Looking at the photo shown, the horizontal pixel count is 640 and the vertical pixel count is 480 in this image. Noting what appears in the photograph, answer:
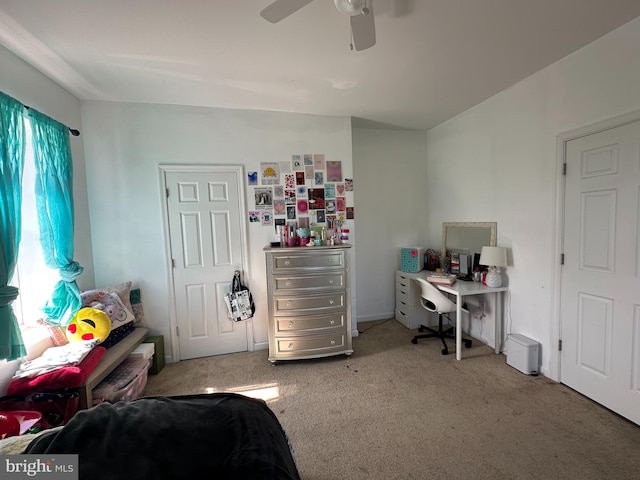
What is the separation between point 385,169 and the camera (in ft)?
12.3

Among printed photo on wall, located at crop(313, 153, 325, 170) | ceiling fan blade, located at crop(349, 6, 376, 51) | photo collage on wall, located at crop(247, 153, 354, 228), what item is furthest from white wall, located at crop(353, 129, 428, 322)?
ceiling fan blade, located at crop(349, 6, 376, 51)

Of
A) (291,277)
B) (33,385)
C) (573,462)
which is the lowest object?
(573,462)

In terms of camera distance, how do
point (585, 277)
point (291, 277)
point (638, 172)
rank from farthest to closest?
point (291, 277), point (585, 277), point (638, 172)

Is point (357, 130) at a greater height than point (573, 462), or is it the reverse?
point (357, 130)

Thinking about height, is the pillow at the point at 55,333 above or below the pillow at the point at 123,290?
below

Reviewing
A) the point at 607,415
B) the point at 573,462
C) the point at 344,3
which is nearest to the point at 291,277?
the point at 344,3

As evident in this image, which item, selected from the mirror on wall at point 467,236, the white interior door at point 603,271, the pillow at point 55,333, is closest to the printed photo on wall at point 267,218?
the pillow at point 55,333

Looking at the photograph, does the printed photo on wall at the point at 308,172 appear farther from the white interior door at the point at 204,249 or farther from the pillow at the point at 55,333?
the pillow at the point at 55,333

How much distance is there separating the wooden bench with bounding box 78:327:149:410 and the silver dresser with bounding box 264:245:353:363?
1.23m

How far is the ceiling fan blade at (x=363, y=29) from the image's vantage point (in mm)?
1392

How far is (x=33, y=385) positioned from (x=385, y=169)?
3903mm

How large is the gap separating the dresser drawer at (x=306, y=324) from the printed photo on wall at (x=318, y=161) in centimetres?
168

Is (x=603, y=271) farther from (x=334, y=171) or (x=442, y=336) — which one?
(x=334, y=171)

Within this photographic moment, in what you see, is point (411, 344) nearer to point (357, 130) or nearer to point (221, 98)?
point (357, 130)
